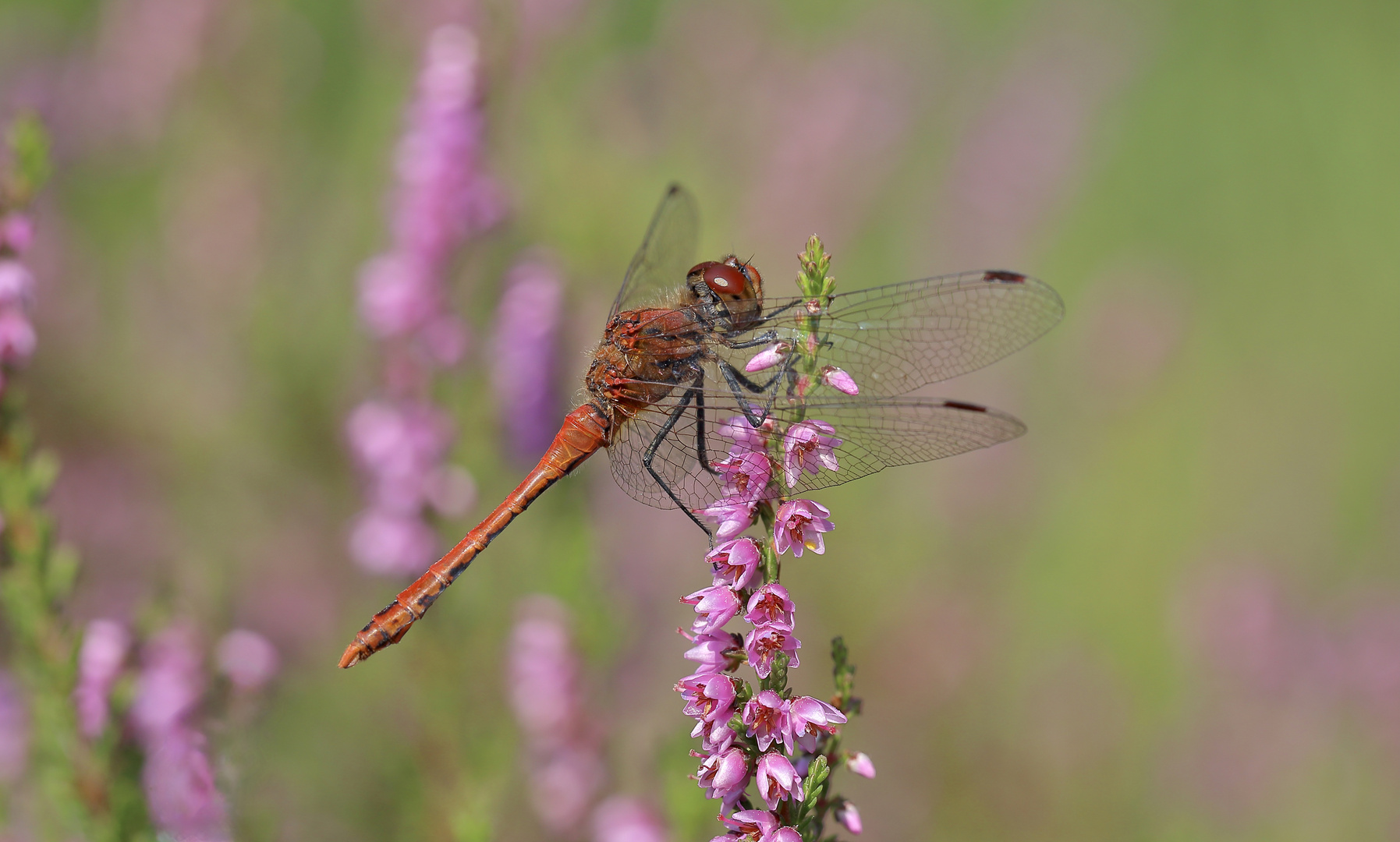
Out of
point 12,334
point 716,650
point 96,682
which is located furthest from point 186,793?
point 716,650

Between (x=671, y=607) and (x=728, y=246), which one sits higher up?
(x=728, y=246)

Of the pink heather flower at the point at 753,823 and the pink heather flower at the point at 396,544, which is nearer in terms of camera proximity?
the pink heather flower at the point at 753,823

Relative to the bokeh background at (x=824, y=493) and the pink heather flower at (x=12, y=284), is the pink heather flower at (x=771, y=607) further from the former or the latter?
the pink heather flower at (x=12, y=284)

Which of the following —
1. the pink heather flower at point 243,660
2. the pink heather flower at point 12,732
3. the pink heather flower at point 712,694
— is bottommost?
the pink heather flower at point 12,732

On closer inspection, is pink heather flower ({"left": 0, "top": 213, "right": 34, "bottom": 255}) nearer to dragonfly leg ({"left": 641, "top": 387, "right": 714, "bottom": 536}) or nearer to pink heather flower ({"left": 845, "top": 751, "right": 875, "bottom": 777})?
dragonfly leg ({"left": 641, "top": 387, "right": 714, "bottom": 536})

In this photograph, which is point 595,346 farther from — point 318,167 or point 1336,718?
point 318,167

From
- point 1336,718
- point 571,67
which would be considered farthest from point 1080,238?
point 1336,718

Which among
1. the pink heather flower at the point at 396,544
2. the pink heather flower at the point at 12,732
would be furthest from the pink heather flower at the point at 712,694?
the pink heather flower at the point at 12,732
